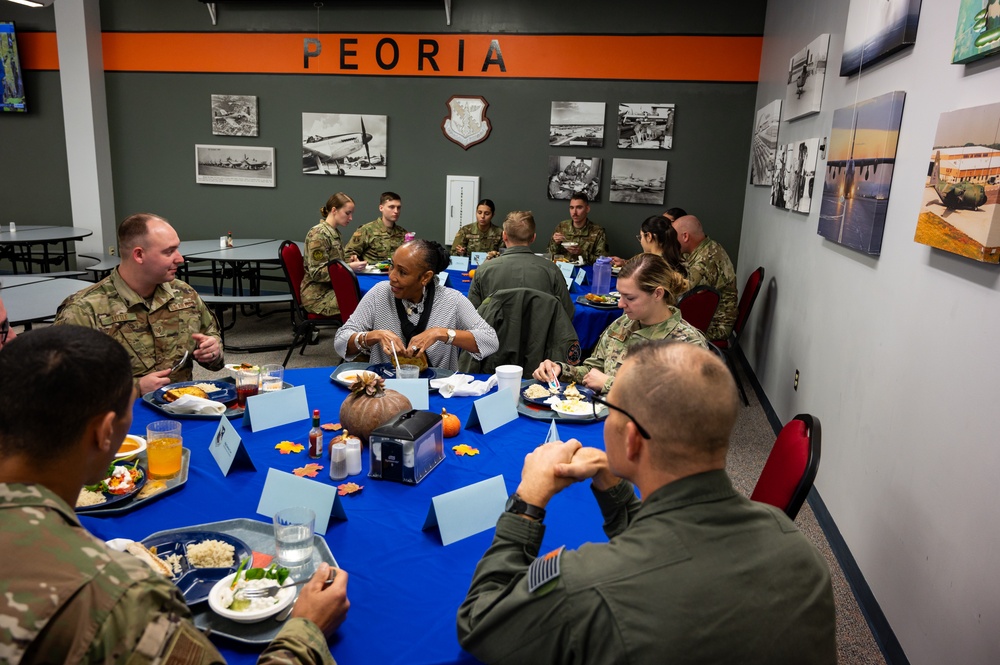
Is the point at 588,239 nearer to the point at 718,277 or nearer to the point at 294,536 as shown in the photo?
the point at 718,277

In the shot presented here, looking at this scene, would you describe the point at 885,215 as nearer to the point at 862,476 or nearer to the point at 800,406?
the point at 862,476

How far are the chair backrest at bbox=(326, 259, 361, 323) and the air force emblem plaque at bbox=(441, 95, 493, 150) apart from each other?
351 cm

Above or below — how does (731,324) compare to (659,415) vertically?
below

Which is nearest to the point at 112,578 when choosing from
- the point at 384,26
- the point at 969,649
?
the point at 969,649

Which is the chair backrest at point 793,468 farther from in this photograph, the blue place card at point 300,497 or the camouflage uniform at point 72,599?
the camouflage uniform at point 72,599

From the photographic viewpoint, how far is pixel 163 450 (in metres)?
1.76

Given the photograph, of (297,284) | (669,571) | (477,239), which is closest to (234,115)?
(477,239)

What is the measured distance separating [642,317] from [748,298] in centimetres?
272

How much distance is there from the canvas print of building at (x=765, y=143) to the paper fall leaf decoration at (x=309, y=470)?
5.15 m

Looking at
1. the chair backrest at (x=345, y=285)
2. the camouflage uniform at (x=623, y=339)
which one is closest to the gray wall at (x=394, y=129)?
the chair backrest at (x=345, y=285)

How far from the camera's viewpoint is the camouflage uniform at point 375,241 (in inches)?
271

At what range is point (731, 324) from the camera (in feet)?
17.2

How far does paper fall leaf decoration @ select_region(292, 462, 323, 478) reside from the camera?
6.00ft

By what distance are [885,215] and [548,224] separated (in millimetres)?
5246
